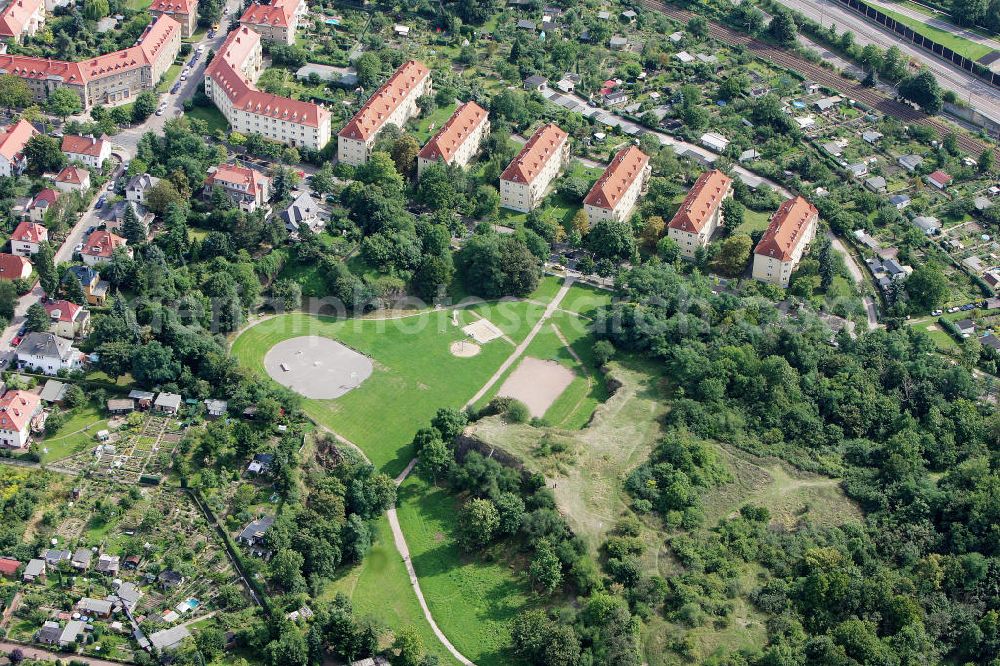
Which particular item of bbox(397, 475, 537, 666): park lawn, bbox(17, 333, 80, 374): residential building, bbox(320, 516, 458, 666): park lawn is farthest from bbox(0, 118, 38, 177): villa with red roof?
bbox(320, 516, 458, 666): park lawn

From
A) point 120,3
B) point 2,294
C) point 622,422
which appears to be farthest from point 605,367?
point 120,3

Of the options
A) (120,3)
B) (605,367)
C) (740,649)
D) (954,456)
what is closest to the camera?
(740,649)

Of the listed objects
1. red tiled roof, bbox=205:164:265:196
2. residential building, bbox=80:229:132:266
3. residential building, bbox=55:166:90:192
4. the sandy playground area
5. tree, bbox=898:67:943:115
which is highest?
tree, bbox=898:67:943:115

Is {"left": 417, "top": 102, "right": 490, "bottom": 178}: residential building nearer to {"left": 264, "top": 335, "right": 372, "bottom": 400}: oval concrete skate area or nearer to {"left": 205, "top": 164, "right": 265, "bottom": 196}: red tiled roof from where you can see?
{"left": 205, "top": 164, "right": 265, "bottom": 196}: red tiled roof

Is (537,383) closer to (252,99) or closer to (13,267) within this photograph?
(13,267)

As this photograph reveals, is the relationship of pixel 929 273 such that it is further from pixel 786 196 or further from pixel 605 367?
pixel 605 367

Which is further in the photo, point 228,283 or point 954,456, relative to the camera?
point 228,283
